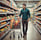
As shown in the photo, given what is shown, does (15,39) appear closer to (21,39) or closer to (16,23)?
(21,39)

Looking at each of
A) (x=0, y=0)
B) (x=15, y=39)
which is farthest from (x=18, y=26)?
(x=0, y=0)

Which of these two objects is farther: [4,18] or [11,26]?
[11,26]

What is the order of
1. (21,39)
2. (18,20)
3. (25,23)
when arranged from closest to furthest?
1. (21,39)
2. (25,23)
3. (18,20)

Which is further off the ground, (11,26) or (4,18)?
(4,18)

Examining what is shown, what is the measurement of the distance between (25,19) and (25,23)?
214mm

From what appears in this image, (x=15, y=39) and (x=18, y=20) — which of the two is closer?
(x=15, y=39)

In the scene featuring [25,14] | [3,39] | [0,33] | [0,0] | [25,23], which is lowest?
[3,39]

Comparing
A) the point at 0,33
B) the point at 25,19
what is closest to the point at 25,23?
the point at 25,19

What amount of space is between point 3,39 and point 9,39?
1.09 ft

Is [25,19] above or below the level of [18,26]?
above

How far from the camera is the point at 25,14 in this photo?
495 cm

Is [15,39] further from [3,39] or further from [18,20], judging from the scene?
[18,20]

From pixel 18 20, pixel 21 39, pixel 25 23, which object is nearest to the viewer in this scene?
pixel 21 39

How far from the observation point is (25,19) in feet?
16.1
